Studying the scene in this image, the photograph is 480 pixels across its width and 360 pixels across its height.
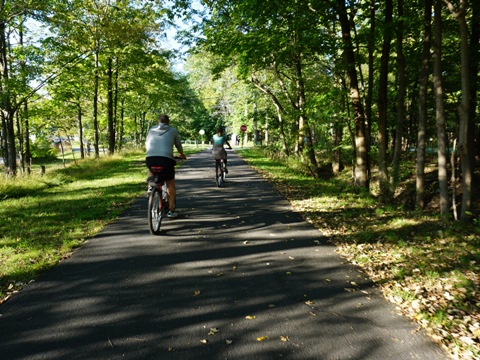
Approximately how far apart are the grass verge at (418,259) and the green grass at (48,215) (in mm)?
4397

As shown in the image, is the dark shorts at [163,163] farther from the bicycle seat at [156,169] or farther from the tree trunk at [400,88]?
the tree trunk at [400,88]

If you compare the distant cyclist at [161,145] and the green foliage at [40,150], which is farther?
the green foliage at [40,150]

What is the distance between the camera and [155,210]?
5.92 metres

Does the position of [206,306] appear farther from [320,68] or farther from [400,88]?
[320,68]

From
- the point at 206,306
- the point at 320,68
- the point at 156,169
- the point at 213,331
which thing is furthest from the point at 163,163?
the point at 320,68

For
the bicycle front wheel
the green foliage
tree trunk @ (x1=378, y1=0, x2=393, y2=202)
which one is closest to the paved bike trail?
the bicycle front wheel

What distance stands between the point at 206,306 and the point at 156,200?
9.63ft

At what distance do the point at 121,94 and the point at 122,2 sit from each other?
7.58 meters

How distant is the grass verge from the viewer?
322 cm

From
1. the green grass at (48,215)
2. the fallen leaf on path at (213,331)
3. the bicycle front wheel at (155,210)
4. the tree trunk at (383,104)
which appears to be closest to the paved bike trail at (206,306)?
the fallen leaf on path at (213,331)

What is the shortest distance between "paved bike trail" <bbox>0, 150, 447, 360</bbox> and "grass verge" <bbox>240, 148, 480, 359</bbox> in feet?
0.73

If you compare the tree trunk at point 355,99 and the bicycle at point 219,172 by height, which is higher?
the tree trunk at point 355,99

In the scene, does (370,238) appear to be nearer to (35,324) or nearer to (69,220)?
(35,324)

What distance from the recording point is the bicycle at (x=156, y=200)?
5.77m
